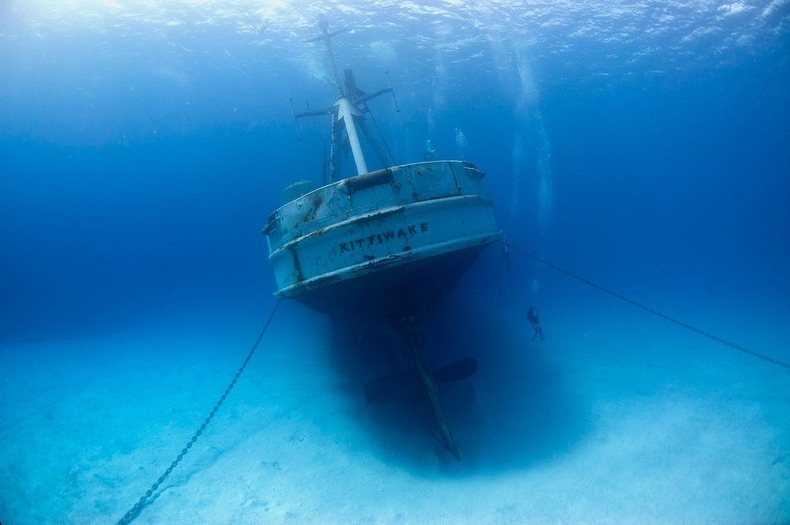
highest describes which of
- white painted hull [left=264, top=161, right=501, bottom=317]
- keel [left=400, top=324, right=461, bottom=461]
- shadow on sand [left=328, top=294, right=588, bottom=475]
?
white painted hull [left=264, top=161, right=501, bottom=317]

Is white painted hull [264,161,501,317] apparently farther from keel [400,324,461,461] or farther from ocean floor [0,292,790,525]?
ocean floor [0,292,790,525]

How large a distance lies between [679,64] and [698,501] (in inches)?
893

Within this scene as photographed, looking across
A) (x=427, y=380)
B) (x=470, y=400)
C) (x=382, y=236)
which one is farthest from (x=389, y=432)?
(x=382, y=236)

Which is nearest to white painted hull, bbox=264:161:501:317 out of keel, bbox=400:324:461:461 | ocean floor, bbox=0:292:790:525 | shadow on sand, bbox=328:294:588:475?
keel, bbox=400:324:461:461

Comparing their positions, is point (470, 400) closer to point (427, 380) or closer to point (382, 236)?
point (427, 380)

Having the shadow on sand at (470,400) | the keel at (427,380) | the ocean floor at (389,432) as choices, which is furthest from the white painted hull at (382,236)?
the ocean floor at (389,432)

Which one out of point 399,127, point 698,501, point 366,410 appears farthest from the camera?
point 399,127

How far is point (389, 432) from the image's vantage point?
5.62 m

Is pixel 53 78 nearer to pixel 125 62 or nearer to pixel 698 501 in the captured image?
pixel 125 62

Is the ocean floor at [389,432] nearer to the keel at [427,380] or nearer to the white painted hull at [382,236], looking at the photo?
the keel at [427,380]

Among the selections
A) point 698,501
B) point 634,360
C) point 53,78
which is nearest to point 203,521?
point 698,501

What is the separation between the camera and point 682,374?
7520 millimetres

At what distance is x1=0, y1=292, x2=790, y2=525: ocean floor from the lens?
4242 millimetres

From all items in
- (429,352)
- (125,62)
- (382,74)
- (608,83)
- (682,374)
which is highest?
(125,62)
